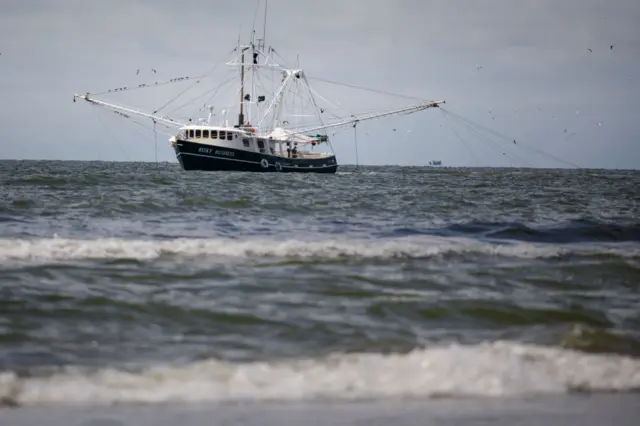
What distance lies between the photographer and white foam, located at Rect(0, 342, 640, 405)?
14.4 feet

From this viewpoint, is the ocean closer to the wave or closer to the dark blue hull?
the wave

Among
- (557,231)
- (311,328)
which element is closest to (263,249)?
(311,328)

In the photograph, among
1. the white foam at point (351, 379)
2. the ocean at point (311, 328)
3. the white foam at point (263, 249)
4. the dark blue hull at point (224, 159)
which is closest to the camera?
the ocean at point (311, 328)

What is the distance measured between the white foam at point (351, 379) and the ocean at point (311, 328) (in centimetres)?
2

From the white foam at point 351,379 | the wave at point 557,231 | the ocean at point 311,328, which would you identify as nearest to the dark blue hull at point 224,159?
the wave at point 557,231

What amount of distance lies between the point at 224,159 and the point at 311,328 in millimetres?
58068

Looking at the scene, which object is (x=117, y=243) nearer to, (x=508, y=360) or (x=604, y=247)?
(x=508, y=360)

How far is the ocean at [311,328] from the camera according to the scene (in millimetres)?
4273

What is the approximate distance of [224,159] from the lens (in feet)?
208

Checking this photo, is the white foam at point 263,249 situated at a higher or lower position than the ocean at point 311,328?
higher

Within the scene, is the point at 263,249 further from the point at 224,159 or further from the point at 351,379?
the point at 224,159

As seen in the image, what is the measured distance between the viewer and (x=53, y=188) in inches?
1075

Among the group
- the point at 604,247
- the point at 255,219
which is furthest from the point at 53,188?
the point at 604,247

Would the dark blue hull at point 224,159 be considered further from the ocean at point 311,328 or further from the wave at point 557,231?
the ocean at point 311,328
